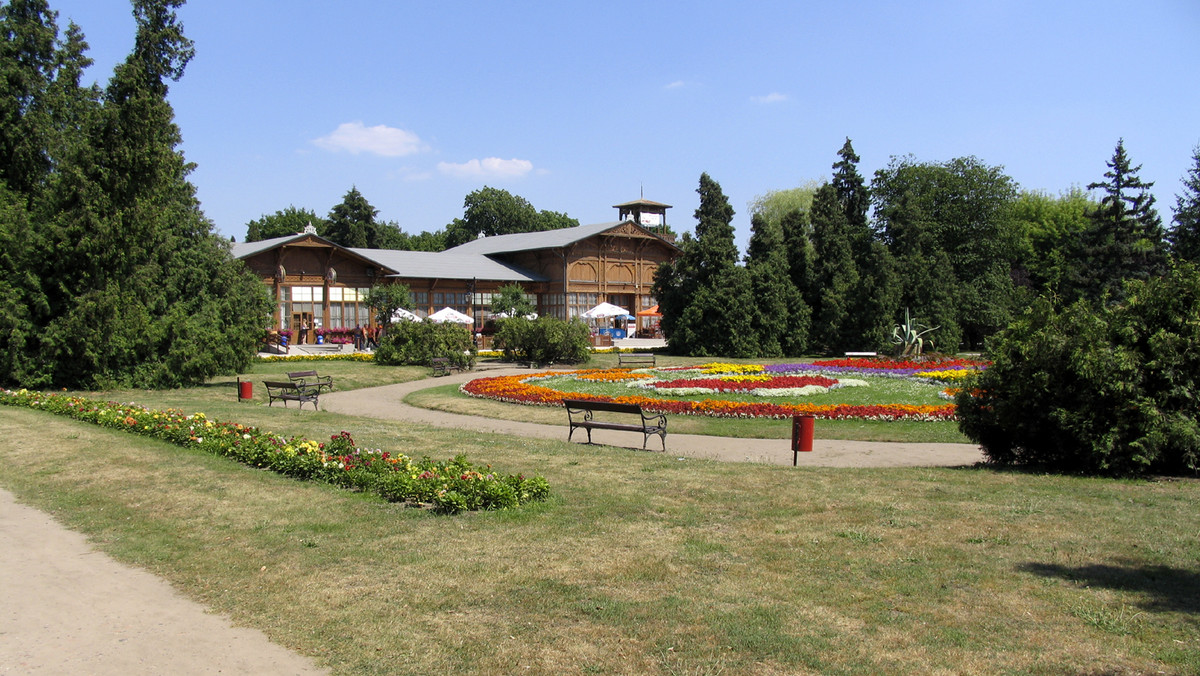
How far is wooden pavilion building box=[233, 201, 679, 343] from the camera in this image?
46816 millimetres

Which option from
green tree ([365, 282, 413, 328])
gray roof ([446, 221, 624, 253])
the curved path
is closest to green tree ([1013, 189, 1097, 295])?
gray roof ([446, 221, 624, 253])

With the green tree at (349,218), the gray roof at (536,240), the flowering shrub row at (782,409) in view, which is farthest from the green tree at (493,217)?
the flowering shrub row at (782,409)

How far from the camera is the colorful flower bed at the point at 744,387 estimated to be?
54.6ft

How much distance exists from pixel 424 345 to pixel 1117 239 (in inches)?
1288

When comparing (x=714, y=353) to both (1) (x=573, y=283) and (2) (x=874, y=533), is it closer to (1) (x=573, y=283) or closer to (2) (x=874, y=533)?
(1) (x=573, y=283)

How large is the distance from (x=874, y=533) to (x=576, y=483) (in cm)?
345

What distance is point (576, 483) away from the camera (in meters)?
9.29

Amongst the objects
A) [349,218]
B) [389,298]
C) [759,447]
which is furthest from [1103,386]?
[349,218]

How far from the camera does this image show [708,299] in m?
38.7

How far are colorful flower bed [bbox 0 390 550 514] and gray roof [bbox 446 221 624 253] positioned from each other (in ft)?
148

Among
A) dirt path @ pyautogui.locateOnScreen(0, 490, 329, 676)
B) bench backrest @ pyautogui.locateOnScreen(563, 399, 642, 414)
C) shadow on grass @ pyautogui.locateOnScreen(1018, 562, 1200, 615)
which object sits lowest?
dirt path @ pyautogui.locateOnScreen(0, 490, 329, 676)

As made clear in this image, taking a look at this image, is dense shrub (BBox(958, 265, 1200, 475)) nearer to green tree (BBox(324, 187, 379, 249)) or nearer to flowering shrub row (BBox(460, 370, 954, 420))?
flowering shrub row (BBox(460, 370, 954, 420))

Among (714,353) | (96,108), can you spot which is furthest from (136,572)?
(714,353)

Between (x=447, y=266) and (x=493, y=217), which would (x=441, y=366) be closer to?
(x=447, y=266)
